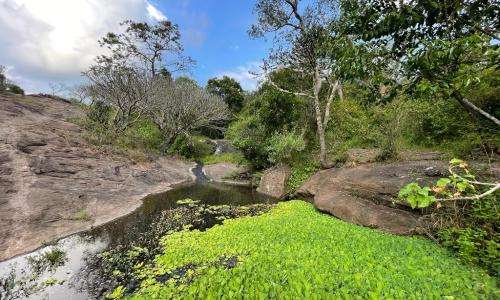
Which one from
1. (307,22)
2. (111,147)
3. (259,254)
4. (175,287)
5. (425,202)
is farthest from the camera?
(111,147)

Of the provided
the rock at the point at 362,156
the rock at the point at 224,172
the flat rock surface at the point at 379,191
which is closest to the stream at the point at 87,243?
the flat rock surface at the point at 379,191

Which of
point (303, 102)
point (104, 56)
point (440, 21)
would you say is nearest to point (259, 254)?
point (440, 21)

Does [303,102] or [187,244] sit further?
[303,102]

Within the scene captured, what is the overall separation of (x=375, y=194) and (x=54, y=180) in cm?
1482

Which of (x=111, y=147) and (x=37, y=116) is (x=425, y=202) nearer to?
(x=111, y=147)

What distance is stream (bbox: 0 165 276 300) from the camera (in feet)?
20.8

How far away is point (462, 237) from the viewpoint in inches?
260

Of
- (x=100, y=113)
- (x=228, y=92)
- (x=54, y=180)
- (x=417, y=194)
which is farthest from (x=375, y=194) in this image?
(x=228, y=92)

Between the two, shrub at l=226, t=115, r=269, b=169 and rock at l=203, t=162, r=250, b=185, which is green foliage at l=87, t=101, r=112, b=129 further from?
shrub at l=226, t=115, r=269, b=169

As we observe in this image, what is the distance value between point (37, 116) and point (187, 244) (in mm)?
A: 20239

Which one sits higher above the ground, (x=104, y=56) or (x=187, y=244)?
(x=104, y=56)

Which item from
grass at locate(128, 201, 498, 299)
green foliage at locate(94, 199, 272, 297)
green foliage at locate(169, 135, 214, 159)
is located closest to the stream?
green foliage at locate(94, 199, 272, 297)

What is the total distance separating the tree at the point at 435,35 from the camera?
4043mm

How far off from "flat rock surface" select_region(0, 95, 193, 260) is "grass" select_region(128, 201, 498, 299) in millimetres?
4449
